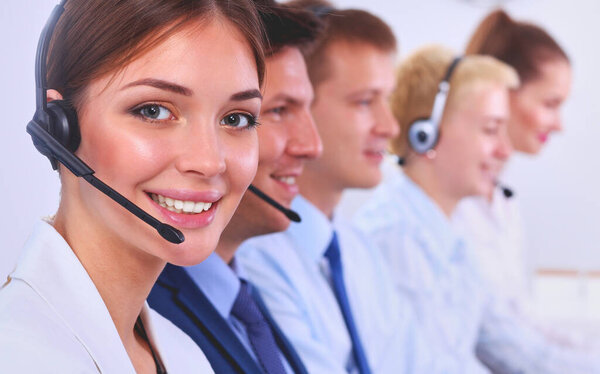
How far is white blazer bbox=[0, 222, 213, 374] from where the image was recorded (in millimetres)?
637

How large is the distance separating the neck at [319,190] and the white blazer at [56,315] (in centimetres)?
87

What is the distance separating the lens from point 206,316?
1.03m

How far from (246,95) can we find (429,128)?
4.49 ft

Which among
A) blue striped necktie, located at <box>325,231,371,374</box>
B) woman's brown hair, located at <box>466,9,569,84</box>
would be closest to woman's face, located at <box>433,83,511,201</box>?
woman's brown hair, located at <box>466,9,569,84</box>

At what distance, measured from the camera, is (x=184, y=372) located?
0.88 m

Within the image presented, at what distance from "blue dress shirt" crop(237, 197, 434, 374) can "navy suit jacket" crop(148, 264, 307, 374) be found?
29 cm

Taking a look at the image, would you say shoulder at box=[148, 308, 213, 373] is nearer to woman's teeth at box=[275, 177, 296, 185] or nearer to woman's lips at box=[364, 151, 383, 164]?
woman's teeth at box=[275, 177, 296, 185]

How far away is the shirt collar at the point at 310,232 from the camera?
1.50 meters

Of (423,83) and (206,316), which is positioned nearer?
(206,316)

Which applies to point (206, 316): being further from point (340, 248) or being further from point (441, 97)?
point (441, 97)

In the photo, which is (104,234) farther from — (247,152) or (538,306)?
(538,306)

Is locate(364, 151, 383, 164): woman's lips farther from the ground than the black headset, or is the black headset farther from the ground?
locate(364, 151, 383, 164): woman's lips

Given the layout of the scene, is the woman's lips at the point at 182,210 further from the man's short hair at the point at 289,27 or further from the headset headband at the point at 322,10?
the headset headband at the point at 322,10

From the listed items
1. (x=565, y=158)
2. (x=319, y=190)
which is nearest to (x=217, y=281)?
(x=319, y=190)
